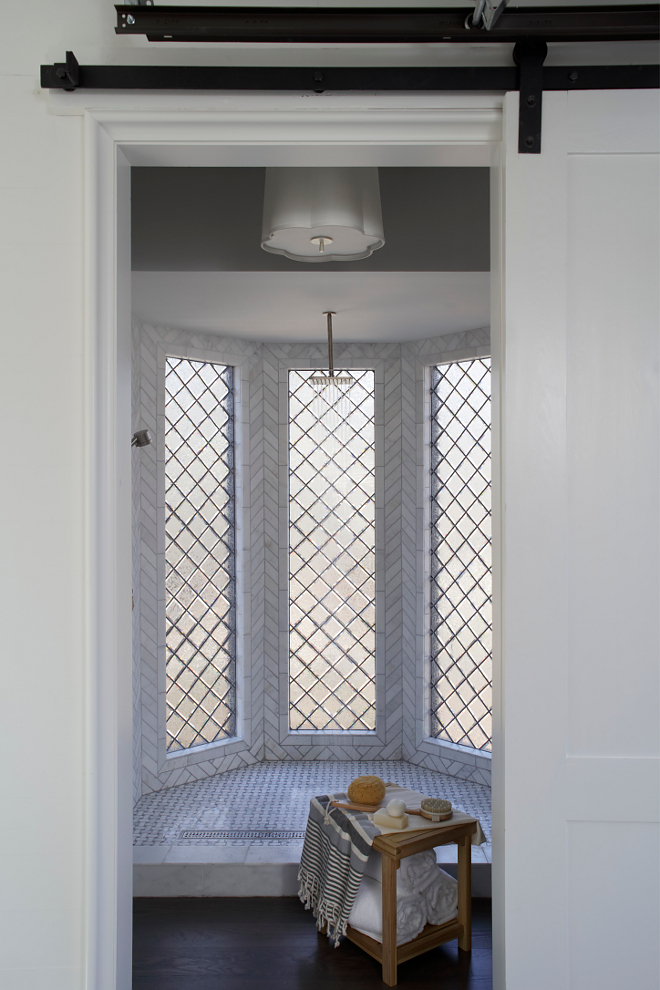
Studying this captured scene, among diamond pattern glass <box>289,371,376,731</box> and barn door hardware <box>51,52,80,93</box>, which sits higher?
barn door hardware <box>51,52,80,93</box>

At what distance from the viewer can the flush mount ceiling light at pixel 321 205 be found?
2.05m

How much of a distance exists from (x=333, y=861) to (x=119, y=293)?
7.08ft

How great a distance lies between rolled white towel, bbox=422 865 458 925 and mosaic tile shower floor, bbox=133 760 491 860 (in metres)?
0.38

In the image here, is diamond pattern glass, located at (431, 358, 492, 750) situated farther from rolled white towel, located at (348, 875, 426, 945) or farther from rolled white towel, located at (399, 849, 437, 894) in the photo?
rolled white towel, located at (348, 875, 426, 945)

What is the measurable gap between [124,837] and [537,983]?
822mm

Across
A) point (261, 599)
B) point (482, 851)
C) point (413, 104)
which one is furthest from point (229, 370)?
point (413, 104)

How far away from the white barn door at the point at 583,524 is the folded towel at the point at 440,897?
140cm

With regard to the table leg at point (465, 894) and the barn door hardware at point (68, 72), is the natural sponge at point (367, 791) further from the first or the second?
the barn door hardware at point (68, 72)

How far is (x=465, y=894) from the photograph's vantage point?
264 cm

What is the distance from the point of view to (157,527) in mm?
4164

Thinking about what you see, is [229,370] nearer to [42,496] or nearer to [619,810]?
[42,496]

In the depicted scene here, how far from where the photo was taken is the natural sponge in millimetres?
2762

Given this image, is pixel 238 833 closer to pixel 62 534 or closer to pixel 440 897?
pixel 440 897

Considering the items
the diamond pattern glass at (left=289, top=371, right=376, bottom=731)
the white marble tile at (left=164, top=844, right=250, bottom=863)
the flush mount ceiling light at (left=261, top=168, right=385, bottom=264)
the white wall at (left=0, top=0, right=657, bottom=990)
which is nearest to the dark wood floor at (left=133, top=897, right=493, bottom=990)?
the white marble tile at (left=164, top=844, right=250, bottom=863)
